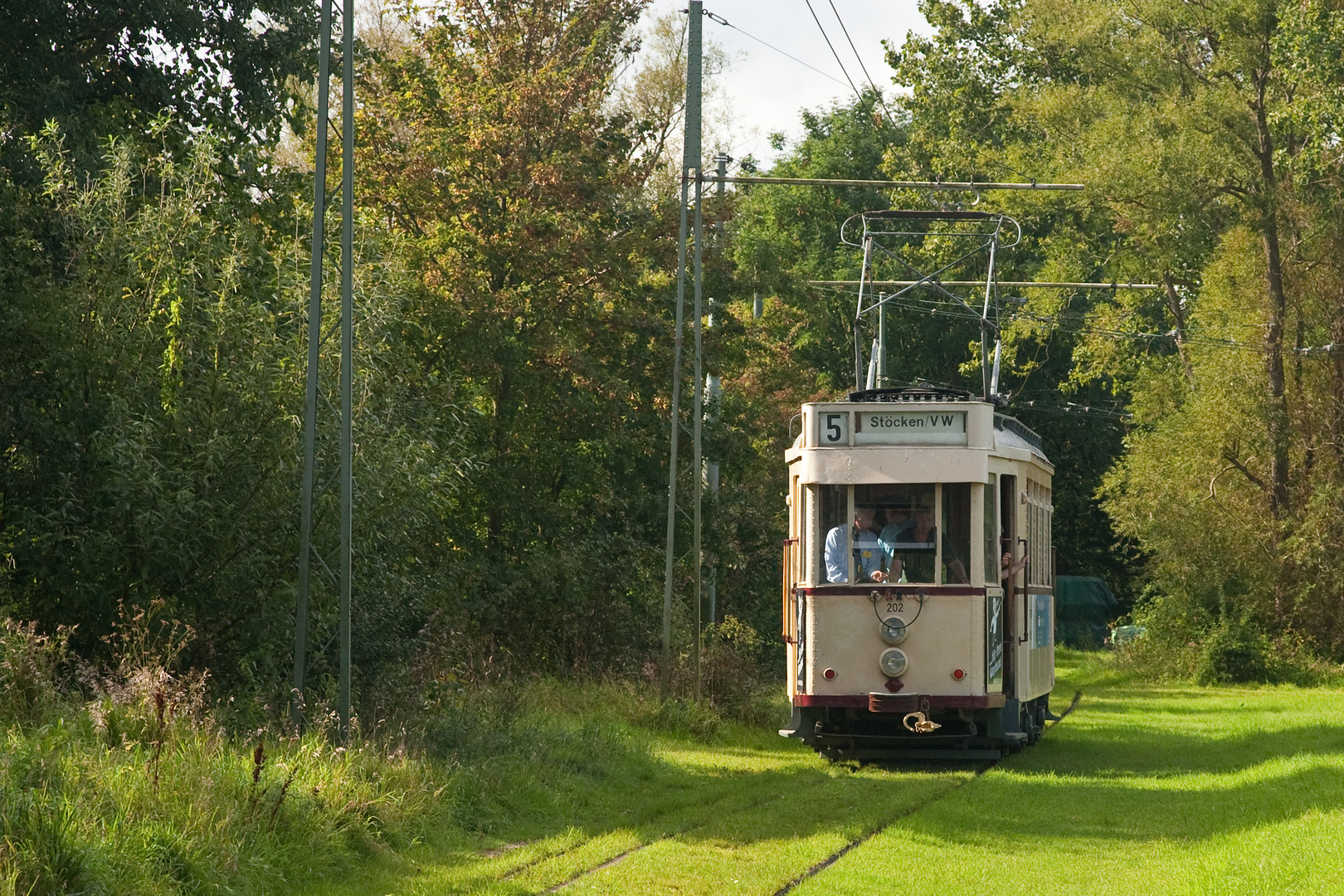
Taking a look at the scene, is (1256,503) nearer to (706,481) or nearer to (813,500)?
(706,481)

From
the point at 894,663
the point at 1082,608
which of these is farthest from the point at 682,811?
the point at 1082,608

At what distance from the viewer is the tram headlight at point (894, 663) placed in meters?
15.2

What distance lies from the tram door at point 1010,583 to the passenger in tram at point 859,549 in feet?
4.23

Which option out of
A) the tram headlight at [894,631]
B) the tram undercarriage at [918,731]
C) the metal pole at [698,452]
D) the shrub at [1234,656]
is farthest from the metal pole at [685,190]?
the shrub at [1234,656]

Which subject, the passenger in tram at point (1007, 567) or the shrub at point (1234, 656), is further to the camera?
the shrub at point (1234, 656)

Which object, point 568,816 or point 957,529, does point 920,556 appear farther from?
point 568,816

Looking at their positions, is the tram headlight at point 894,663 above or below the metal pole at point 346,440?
below

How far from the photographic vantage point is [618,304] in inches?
1011

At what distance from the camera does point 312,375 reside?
12.3 metres

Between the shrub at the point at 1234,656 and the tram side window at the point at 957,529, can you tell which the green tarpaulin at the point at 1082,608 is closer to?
the shrub at the point at 1234,656

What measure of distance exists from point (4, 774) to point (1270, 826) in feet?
26.5

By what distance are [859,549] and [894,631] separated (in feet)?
2.65

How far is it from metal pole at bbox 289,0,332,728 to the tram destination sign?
529cm

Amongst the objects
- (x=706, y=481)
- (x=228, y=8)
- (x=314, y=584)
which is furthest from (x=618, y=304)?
(x=314, y=584)
